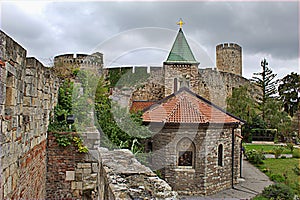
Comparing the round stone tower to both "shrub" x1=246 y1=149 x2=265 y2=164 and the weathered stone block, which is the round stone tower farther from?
the weathered stone block

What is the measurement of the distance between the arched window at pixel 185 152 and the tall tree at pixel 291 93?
100ft

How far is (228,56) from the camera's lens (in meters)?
Answer: 37.3

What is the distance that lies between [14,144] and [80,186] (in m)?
2.65

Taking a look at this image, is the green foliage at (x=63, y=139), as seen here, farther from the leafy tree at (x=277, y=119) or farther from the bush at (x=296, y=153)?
the leafy tree at (x=277, y=119)

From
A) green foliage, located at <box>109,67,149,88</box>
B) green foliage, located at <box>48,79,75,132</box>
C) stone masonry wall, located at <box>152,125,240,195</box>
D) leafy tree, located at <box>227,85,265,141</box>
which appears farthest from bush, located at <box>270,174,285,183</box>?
leafy tree, located at <box>227,85,265,141</box>

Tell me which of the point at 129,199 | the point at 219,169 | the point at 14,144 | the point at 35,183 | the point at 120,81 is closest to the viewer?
the point at 129,199

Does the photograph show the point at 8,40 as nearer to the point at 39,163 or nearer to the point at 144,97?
the point at 39,163

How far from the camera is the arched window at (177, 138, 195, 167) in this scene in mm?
12215

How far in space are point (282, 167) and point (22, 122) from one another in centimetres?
1709

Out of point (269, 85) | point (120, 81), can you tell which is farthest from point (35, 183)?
point (269, 85)

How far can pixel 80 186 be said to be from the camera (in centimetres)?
606

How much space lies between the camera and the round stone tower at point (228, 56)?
122 feet

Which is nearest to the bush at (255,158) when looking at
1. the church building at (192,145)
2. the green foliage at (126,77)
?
the church building at (192,145)

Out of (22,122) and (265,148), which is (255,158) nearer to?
(265,148)
